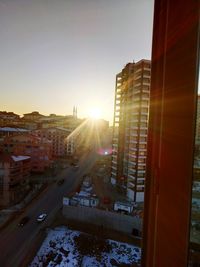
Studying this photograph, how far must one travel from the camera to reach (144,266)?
0.43 metres

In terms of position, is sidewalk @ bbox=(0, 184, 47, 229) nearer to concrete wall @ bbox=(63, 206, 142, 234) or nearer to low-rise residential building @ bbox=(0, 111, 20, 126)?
concrete wall @ bbox=(63, 206, 142, 234)

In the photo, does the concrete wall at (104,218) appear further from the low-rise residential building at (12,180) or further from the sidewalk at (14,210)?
the low-rise residential building at (12,180)

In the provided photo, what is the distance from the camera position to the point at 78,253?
3.16m

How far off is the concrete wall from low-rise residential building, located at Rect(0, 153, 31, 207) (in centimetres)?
168

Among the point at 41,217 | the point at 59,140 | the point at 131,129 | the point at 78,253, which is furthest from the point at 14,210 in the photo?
the point at 59,140

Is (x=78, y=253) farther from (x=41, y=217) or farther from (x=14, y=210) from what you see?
(x=14, y=210)

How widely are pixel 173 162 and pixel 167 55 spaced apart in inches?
8.3

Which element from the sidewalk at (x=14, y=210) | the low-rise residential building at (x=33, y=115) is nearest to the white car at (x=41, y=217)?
the sidewalk at (x=14, y=210)

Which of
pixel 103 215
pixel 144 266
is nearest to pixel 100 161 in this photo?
pixel 103 215

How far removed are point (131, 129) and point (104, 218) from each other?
2.72m

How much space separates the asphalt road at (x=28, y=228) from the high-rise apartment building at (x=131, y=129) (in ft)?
5.89

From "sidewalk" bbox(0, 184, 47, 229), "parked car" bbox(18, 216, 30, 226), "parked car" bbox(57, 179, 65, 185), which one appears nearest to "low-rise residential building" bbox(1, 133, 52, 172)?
"parked car" bbox(57, 179, 65, 185)

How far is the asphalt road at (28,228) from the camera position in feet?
10.1

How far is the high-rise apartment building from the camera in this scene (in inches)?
209
